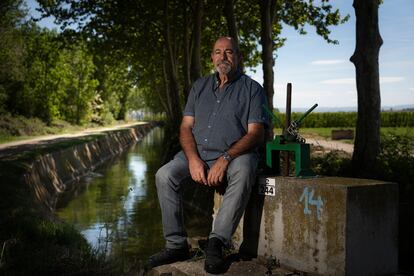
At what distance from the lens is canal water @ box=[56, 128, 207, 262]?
9.73 metres

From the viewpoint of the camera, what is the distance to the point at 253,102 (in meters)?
4.52

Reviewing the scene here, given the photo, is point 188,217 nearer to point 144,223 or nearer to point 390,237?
point 144,223

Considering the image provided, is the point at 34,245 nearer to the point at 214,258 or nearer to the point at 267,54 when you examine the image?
the point at 214,258

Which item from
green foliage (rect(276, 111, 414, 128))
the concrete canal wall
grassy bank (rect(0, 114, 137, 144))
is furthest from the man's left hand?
green foliage (rect(276, 111, 414, 128))

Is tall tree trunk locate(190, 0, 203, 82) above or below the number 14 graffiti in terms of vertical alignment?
above

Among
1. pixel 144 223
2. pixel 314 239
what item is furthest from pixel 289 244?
pixel 144 223

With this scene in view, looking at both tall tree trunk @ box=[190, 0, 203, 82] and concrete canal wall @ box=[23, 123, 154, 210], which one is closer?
concrete canal wall @ box=[23, 123, 154, 210]

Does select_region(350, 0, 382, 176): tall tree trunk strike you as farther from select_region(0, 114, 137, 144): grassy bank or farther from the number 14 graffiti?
select_region(0, 114, 137, 144): grassy bank

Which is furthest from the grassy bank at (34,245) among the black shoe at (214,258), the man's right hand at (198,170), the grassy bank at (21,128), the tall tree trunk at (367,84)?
the grassy bank at (21,128)

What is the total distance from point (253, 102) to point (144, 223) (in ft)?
26.9

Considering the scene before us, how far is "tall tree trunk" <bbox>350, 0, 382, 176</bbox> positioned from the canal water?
3882 mm

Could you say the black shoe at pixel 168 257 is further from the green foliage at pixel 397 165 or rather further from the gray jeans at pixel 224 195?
the green foliage at pixel 397 165

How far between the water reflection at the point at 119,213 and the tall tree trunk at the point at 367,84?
13.9 feet

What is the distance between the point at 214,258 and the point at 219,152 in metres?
0.92
